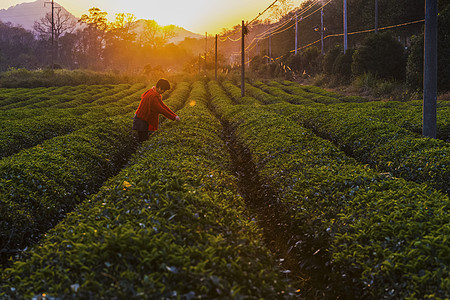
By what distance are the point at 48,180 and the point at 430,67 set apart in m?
10.2

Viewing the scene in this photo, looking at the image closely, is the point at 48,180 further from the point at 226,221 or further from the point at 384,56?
the point at 384,56

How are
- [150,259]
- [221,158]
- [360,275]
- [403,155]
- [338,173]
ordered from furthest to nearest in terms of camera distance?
[221,158], [403,155], [338,173], [360,275], [150,259]

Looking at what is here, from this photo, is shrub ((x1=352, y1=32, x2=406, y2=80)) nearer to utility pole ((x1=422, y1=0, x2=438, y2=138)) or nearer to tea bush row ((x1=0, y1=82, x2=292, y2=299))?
utility pole ((x1=422, y1=0, x2=438, y2=138))

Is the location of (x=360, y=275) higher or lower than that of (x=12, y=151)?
lower

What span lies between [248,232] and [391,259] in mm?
1812

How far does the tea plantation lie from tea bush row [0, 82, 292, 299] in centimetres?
2

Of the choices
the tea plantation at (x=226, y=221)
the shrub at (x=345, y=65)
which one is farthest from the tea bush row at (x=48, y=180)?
the shrub at (x=345, y=65)

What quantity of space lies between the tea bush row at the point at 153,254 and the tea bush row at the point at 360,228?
1003mm

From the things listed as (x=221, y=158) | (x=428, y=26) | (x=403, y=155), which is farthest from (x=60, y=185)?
(x=428, y=26)

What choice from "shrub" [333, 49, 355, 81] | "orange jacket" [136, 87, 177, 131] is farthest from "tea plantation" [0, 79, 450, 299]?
"shrub" [333, 49, 355, 81]

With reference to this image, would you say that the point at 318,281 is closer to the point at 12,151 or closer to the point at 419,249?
the point at 419,249

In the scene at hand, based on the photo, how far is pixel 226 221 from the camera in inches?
197

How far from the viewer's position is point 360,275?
14.5 feet

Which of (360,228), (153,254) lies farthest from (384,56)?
(153,254)
